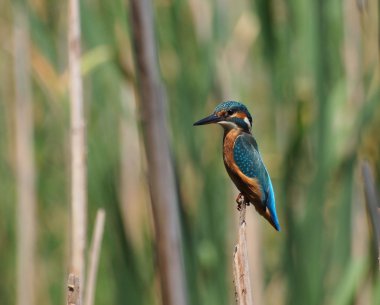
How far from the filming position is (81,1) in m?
1.76

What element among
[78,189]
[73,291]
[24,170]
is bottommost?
[73,291]

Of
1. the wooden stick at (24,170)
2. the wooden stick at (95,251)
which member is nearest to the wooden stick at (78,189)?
the wooden stick at (95,251)

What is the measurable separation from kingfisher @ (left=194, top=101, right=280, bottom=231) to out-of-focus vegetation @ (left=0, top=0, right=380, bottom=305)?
52cm

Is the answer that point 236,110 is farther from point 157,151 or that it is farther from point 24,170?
point 24,170

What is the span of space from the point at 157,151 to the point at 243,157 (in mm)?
249

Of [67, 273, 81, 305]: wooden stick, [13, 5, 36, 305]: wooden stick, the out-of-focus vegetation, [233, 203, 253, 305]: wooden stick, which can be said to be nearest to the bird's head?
[233, 203, 253, 305]: wooden stick

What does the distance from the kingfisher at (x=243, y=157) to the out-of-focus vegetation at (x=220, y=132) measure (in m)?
0.52

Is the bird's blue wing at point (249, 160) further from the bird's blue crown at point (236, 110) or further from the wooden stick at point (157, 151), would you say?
the wooden stick at point (157, 151)

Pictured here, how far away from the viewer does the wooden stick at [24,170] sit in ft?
6.95

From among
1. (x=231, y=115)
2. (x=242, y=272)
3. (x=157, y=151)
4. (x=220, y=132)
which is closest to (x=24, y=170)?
(x=220, y=132)

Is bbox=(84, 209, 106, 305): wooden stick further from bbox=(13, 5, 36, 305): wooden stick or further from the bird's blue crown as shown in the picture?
bbox=(13, 5, 36, 305): wooden stick

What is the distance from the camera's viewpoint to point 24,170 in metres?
2.14

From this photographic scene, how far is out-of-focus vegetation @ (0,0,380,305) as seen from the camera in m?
1.74

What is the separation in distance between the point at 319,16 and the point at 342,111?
283mm
